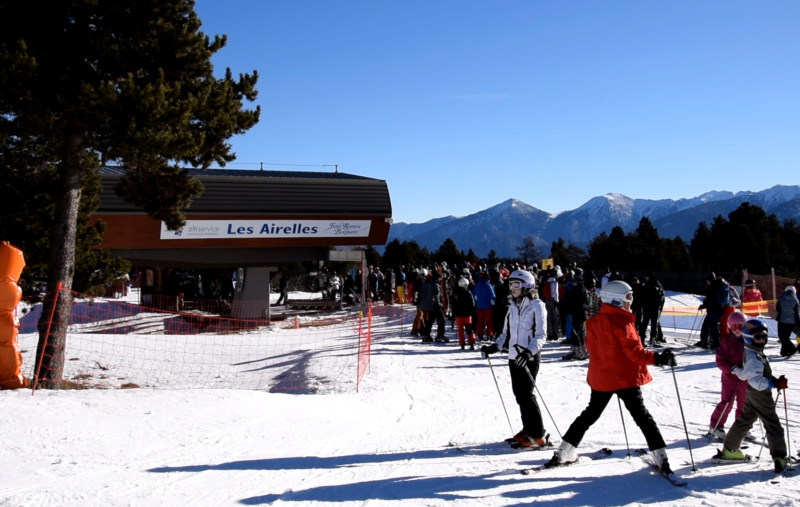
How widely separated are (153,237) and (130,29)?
12718mm

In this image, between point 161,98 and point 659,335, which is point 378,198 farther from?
point 161,98

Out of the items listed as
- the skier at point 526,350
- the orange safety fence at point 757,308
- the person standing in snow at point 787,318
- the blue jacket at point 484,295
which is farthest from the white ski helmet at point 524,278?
the orange safety fence at point 757,308

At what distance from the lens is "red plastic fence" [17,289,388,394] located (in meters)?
12.2

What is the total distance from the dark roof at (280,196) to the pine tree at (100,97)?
10.3 metres

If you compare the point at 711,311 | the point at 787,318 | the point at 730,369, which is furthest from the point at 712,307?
the point at 730,369

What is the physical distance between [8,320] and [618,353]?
8049 mm

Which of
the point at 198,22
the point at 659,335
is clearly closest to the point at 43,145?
the point at 198,22

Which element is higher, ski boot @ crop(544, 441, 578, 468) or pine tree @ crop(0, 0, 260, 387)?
pine tree @ crop(0, 0, 260, 387)

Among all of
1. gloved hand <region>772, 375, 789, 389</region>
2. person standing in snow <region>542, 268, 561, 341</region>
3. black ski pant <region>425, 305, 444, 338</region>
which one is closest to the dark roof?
black ski pant <region>425, 305, 444, 338</region>

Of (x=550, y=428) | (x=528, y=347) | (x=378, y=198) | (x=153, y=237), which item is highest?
(x=378, y=198)

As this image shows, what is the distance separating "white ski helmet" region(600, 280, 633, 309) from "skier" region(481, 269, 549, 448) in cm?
117

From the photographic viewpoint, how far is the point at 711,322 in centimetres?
1443

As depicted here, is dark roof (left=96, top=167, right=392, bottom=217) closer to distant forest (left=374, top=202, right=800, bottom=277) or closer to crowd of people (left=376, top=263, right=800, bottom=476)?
distant forest (left=374, top=202, right=800, bottom=277)

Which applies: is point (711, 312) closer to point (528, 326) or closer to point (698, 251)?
point (528, 326)
